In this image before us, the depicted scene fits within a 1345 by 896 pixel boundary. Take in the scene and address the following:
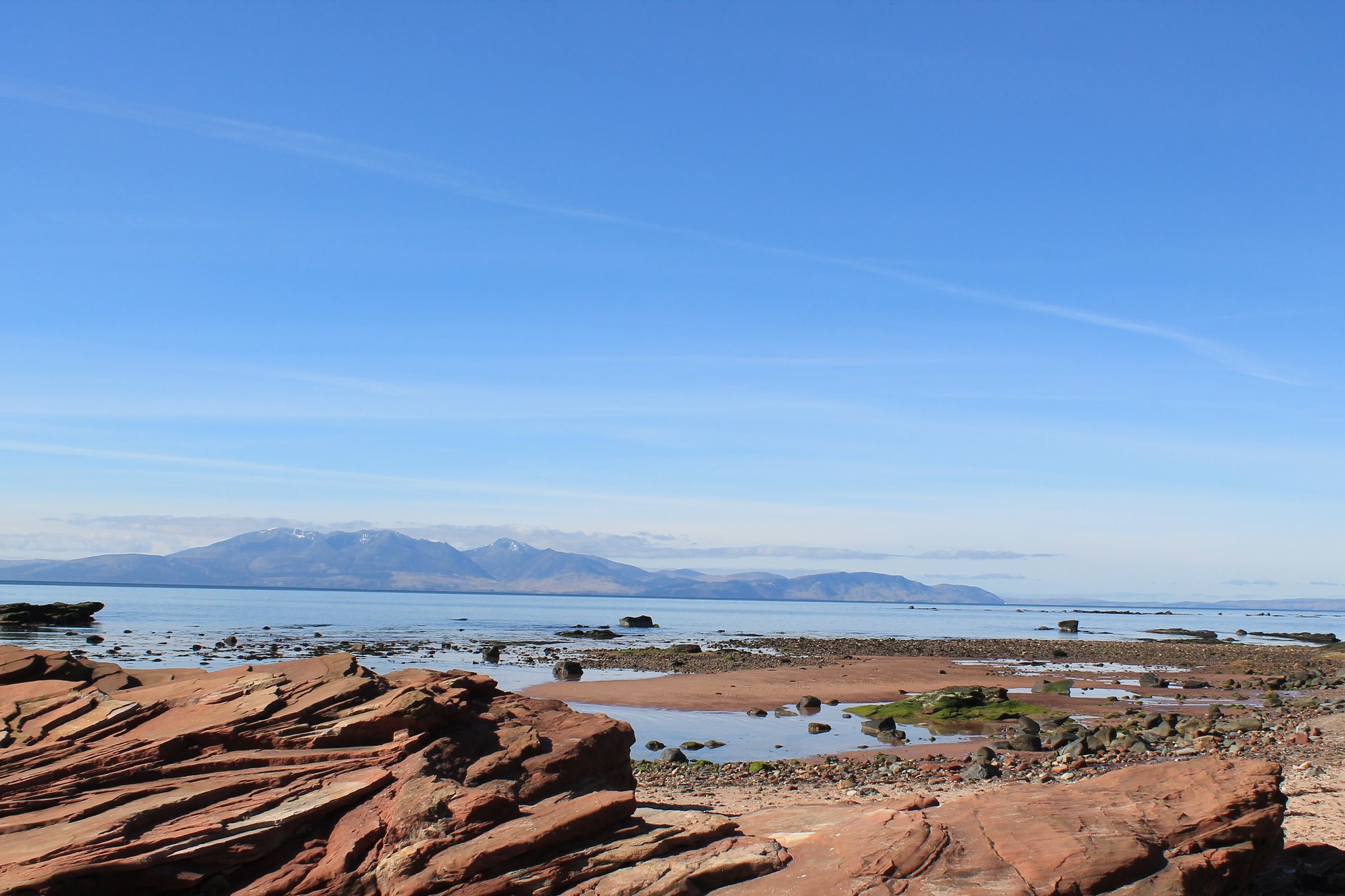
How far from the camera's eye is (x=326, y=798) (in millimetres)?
13531

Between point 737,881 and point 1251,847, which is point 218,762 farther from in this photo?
point 1251,847

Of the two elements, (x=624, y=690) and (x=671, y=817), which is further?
(x=624, y=690)

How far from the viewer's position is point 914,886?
1127 cm

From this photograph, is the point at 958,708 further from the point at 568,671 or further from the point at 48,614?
the point at 48,614

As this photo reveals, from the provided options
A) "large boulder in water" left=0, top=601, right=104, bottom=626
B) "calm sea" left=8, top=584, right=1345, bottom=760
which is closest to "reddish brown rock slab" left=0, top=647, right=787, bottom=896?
"calm sea" left=8, top=584, right=1345, bottom=760

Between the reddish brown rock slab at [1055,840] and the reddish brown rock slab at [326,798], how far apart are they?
104cm

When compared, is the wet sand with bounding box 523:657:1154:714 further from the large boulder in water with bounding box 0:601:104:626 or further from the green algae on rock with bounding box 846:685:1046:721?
the large boulder in water with bounding box 0:601:104:626

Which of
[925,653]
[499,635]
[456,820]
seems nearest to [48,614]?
[499,635]

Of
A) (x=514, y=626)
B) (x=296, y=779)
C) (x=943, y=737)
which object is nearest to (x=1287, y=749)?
(x=943, y=737)

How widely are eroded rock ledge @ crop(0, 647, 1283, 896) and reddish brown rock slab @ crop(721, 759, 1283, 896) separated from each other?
0.03m

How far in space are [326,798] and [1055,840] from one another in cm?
1014

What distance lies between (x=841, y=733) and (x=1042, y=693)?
18.9m

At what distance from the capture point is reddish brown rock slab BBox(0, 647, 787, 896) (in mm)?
12141

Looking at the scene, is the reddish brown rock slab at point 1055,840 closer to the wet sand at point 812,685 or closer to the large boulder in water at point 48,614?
the wet sand at point 812,685
